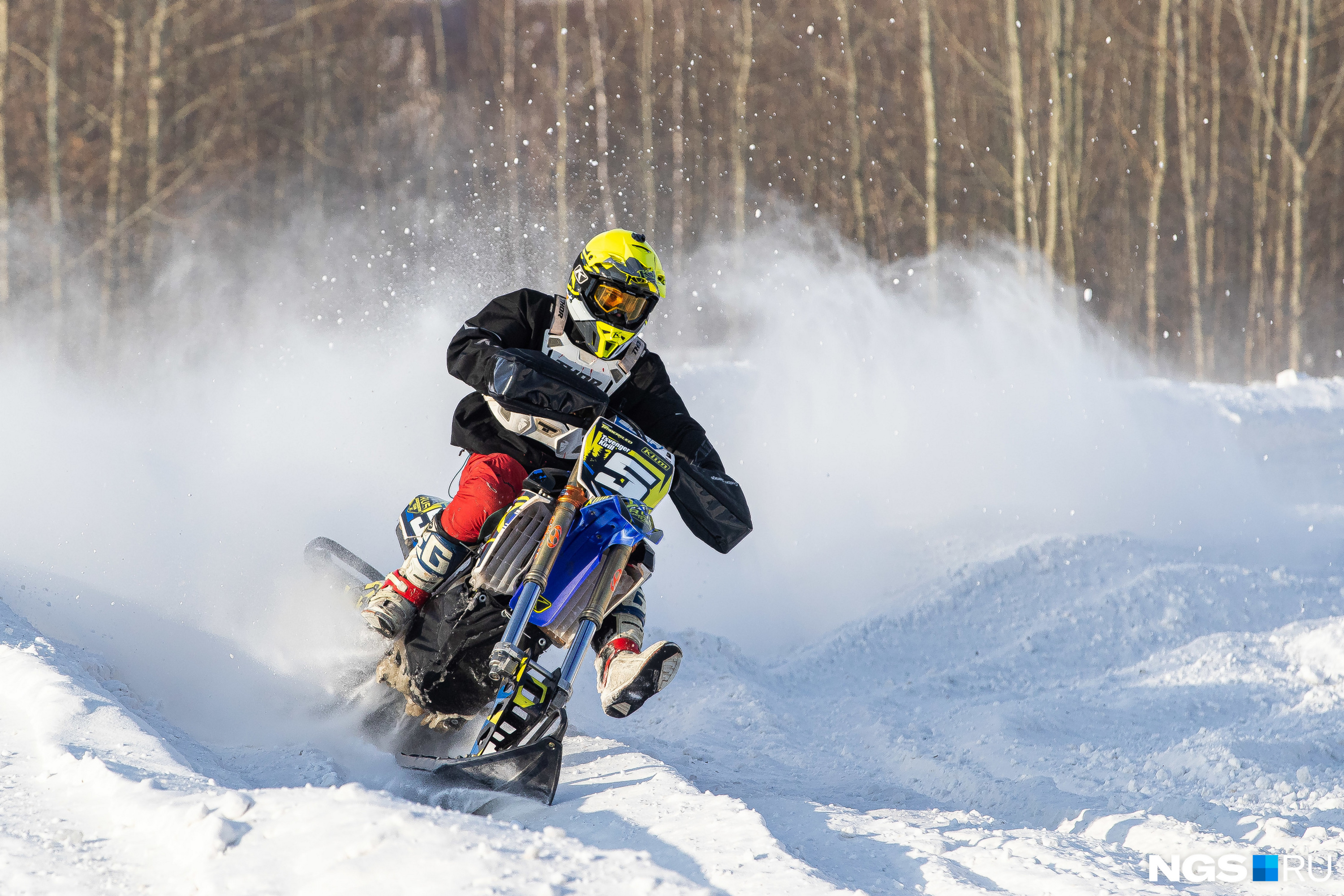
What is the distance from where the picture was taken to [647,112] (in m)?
24.4

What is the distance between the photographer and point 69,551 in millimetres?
5711

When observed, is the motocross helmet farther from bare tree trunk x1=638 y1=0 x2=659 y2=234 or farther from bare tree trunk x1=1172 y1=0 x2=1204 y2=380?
bare tree trunk x1=1172 y1=0 x2=1204 y2=380

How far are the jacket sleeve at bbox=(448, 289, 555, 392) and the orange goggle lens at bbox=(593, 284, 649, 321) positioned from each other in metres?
0.26

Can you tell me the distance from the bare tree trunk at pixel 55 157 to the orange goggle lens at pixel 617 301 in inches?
685

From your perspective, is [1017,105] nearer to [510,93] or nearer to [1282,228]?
[1282,228]

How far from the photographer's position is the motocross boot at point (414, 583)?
13.8 feet

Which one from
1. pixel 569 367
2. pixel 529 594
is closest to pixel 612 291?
pixel 569 367

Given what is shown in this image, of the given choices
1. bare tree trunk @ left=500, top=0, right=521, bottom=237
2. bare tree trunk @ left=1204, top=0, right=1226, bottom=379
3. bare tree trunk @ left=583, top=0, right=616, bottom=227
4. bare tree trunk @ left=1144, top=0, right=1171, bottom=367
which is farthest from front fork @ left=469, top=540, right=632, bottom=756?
bare tree trunk @ left=1204, top=0, right=1226, bottom=379

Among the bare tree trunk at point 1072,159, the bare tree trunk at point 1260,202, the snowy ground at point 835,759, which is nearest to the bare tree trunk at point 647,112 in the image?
the bare tree trunk at point 1072,159

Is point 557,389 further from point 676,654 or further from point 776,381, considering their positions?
point 776,381

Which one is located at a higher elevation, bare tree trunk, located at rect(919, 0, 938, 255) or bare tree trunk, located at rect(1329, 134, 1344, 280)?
bare tree trunk, located at rect(1329, 134, 1344, 280)

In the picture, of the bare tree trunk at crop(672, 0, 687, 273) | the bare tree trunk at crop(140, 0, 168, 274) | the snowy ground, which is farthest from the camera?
the bare tree trunk at crop(672, 0, 687, 273)

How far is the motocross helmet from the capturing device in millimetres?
4262

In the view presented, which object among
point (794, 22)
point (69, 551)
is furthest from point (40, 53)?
point (69, 551)
